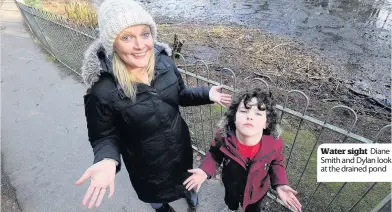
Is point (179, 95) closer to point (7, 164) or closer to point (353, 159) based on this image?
point (353, 159)

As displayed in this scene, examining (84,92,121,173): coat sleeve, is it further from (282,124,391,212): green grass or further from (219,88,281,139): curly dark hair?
(282,124,391,212): green grass

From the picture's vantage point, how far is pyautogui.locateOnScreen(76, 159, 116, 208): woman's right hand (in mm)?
1455

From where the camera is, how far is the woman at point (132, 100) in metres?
1.55

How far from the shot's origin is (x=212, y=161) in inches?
78.5

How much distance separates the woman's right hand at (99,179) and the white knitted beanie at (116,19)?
0.68 m

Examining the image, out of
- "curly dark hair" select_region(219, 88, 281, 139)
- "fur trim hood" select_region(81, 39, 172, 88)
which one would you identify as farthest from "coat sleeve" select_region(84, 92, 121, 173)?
"curly dark hair" select_region(219, 88, 281, 139)

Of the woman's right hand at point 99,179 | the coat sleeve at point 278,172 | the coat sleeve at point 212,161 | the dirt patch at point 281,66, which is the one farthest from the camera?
the dirt patch at point 281,66

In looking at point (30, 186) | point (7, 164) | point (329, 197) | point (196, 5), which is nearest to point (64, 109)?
point (7, 164)

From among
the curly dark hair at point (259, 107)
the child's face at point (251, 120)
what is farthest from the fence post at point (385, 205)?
the child's face at point (251, 120)

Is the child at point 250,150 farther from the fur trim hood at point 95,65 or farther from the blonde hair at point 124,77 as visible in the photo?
the fur trim hood at point 95,65

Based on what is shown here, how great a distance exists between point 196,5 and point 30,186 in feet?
29.8

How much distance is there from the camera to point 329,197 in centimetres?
278

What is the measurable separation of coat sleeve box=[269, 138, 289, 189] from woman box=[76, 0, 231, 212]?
50 centimetres

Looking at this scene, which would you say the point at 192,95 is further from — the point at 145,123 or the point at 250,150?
the point at 250,150
